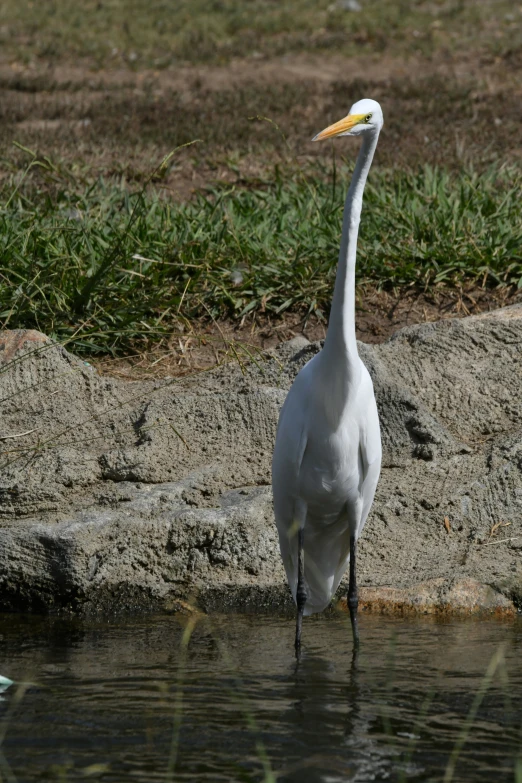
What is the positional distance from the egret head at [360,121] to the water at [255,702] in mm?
1558

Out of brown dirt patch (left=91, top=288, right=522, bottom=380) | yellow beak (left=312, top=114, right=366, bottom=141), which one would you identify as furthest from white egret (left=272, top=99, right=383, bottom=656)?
brown dirt patch (left=91, top=288, right=522, bottom=380)

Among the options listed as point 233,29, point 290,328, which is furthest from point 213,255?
point 233,29

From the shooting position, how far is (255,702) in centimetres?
303

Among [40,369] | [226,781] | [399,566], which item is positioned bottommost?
[399,566]

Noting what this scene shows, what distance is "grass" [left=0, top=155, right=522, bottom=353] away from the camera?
17.7ft

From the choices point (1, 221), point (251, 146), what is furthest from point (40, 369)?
point (251, 146)

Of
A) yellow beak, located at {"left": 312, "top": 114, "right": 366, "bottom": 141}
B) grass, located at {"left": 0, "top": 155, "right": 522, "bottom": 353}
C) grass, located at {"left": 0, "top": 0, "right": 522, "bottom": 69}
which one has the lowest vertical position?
grass, located at {"left": 0, "top": 155, "right": 522, "bottom": 353}

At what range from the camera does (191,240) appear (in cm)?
611

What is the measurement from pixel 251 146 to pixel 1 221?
3.13 metres

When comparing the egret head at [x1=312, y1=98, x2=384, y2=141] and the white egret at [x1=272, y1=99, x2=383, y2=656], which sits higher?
the egret head at [x1=312, y1=98, x2=384, y2=141]

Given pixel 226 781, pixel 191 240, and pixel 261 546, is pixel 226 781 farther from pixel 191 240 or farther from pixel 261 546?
pixel 191 240

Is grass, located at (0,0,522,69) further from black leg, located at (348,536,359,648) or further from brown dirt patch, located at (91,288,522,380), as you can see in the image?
black leg, located at (348,536,359,648)

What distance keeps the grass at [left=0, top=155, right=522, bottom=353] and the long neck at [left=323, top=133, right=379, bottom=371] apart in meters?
1.93

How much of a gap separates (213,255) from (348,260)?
2.63 metres
